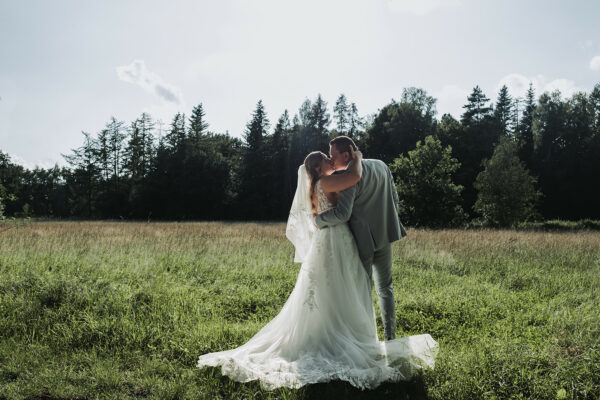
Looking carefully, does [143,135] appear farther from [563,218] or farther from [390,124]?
[563,218]

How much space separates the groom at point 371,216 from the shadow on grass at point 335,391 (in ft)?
2.63

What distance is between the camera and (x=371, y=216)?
389cm

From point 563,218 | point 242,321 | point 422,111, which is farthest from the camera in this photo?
point 422,111

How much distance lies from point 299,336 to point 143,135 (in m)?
54.5

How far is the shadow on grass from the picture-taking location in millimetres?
3146

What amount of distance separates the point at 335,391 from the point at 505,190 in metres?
30.2

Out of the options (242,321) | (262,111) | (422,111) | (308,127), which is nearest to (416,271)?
(242,321)

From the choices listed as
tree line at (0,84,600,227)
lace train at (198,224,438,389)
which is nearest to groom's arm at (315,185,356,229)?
lace train at (198,224,438,389)

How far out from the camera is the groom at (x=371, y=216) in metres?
3.72

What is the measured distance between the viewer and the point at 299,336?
3.60 m

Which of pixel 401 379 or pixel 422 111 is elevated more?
pixel 422 111

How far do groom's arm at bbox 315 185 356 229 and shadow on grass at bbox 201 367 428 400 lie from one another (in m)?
1.54

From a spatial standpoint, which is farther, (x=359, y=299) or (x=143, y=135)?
(x=143, y=135)

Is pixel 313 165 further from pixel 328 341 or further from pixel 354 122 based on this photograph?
pixel 354 122
